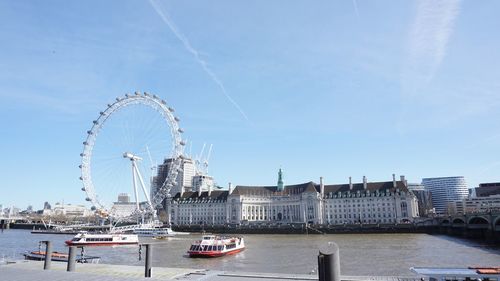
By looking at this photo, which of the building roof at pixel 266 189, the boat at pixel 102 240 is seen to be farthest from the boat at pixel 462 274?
the building roof at pixel 266 189

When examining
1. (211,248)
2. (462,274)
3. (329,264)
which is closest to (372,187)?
(211,248)

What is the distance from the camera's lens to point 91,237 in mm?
75750

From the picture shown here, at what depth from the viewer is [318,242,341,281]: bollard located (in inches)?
400

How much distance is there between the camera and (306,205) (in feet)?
565

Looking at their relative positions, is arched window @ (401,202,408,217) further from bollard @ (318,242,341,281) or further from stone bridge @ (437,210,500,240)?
bollard @ (318,242,341,281)

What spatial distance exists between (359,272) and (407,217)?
125700 millimetres

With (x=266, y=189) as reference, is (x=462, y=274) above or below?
below

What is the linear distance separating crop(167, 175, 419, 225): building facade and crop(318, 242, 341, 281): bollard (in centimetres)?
14908

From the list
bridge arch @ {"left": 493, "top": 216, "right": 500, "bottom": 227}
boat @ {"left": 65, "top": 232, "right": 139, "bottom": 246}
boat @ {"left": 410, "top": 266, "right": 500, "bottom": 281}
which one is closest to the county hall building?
bridge arch @ {"left": 493, "top": 216, "right": 500, "bottom": 227}

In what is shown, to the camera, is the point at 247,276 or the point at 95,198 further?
the point at 95,198

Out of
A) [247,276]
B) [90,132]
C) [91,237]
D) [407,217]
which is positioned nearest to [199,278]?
[247,276]

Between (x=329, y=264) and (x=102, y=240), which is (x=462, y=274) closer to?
(x=329, y=264)

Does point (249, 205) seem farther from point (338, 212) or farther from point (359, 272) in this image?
point (359, 272)

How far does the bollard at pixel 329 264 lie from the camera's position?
1017 cm
